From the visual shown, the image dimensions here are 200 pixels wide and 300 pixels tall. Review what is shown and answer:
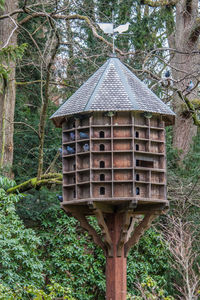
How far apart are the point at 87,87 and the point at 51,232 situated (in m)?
4.51

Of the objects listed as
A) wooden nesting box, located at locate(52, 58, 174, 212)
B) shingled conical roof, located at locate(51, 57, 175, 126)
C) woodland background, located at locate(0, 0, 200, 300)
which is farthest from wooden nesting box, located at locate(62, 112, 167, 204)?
woodland background, located at locate(0, 0, 200, 300)

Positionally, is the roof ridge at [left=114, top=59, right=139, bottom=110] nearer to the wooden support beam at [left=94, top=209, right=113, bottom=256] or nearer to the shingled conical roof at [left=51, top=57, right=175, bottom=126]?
the shingled conical roof at [left=51, top=57, right=175, bottom=126]

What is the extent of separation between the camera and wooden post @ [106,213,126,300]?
8867mm

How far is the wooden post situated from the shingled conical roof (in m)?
1.66

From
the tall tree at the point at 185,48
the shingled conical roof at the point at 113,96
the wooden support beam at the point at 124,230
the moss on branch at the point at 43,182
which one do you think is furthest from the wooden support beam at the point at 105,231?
the tall tree at the point at 185,48

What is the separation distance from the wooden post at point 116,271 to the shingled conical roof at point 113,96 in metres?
1.66

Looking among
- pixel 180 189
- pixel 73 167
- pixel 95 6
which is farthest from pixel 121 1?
pixel 73 167

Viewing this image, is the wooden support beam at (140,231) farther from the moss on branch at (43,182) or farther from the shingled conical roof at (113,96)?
the moss on branch at (43,182)

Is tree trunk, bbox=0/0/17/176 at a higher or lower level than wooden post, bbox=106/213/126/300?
higher

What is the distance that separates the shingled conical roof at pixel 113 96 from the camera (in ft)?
28.5

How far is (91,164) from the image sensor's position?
8.54 meters

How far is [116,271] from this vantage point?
890 cm

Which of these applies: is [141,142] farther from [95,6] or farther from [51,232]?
[95,6]

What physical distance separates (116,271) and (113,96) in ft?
8.37
